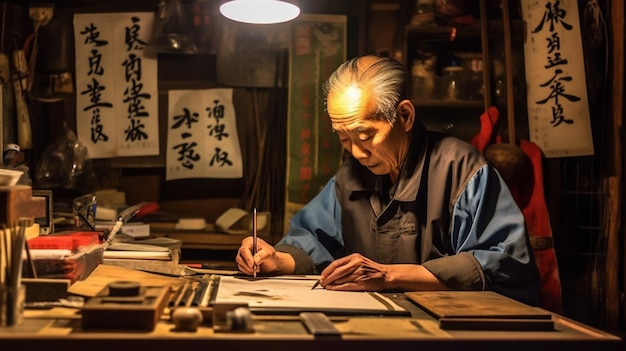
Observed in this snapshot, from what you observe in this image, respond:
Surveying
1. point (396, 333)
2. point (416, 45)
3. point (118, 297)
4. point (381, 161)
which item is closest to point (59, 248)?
point (118, 297)

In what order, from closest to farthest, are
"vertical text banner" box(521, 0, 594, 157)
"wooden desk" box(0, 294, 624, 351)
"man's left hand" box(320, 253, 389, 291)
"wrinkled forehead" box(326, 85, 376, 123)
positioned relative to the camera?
1. "wooden desk" box(0, 294, 624, 351)
2. "man's left hand" box(320, 253, 389, 291)
3. "wrinkled forehead" box(326, 85, 376, 123)
4. "vertical text banner" box(521, 0, 594, 157)

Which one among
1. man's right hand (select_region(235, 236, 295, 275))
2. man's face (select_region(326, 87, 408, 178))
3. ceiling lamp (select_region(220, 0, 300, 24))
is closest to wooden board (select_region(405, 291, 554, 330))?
man's right hand (select_region(235, 236, 295, 275))

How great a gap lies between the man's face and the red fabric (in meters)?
1.46

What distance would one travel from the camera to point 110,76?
16.3ft

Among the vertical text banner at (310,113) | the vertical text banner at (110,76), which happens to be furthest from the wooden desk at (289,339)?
the vertical text banner at (110,76)

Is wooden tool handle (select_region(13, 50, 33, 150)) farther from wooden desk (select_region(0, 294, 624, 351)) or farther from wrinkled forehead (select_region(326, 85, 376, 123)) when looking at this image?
wooden desk (select_region(0, 294, 624, 351))

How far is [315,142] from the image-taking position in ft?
16.3

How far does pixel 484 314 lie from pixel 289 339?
60 cm

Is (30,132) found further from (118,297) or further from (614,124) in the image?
(614,124)

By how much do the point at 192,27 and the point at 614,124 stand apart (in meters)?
2.86

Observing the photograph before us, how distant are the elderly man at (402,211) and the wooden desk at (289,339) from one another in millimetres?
751

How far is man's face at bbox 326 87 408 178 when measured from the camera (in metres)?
3.21

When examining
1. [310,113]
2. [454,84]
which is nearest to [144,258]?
[310,113]

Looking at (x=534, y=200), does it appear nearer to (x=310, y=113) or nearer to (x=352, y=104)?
(x=310, y=113)
